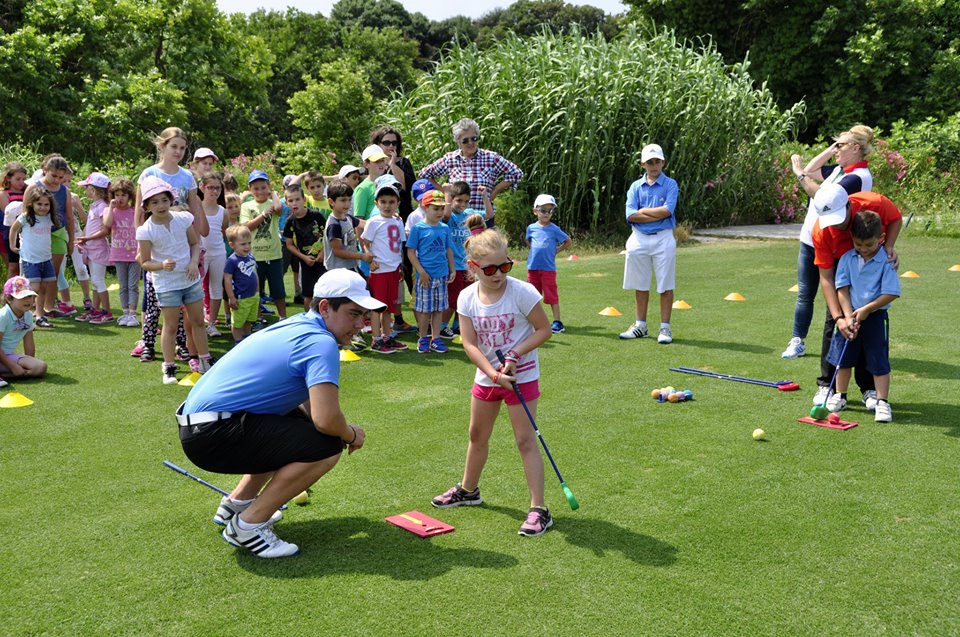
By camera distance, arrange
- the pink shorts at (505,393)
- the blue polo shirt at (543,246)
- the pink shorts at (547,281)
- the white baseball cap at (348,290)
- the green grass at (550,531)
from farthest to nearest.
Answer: the pink shorts at (547,281), the blue polo shirt at (543,246), the pink shorts at (505,393), the white baseball cap at (348,290), the green grass at (550,531)

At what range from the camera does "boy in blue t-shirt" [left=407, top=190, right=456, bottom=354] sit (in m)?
8.57

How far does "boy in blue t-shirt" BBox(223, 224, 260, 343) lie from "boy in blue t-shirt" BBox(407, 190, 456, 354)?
5.10 feet

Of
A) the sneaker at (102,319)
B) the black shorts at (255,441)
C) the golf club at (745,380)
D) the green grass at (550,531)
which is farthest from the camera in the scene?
the sneaker at (102,319)

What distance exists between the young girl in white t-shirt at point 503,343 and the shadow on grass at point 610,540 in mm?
133

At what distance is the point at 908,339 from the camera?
27.7 ft

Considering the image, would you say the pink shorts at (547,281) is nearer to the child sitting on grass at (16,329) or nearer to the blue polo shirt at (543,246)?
the blue polo shirt at (543,246)

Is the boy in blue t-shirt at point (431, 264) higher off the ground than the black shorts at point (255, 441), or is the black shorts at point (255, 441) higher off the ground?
the boy in blue t-shirt at point (431, 264)

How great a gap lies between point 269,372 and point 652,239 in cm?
562

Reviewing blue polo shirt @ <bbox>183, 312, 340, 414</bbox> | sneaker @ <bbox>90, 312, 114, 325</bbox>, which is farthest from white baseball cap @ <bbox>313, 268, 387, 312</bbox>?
sneaker @ <bbox>90, 312, 114, 325</bbox>

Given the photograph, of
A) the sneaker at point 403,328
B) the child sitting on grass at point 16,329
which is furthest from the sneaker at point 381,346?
the child sitting on grass at point 16,329

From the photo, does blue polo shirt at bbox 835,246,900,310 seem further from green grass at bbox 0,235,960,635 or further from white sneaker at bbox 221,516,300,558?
white sneaker at bbox 221,516,300,558

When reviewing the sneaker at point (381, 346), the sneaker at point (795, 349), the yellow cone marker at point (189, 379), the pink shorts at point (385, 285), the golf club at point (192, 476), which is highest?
the pink shorts at point (385, 285)

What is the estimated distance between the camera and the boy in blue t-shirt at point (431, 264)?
857 cm

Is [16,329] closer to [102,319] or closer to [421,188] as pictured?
[102,319]
